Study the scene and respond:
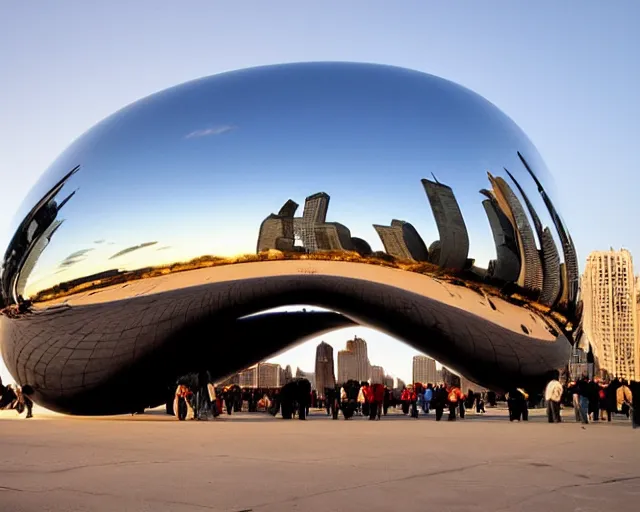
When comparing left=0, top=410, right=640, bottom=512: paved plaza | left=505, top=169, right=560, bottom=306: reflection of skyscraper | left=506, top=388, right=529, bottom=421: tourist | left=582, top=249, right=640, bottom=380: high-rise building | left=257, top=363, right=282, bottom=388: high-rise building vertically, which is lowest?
left=0, top=410, right=640, bottom=512: paved plaza

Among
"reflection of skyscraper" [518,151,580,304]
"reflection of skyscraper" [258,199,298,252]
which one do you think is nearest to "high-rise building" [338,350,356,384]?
"reflection of skyscraper" [258,199,298,252]

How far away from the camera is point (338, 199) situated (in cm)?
1405

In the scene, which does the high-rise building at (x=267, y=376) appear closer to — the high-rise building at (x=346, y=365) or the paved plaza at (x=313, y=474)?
the high-rise building at (x=346, y=365)

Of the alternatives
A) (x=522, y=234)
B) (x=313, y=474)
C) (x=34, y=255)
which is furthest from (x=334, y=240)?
(x=313, y=474)

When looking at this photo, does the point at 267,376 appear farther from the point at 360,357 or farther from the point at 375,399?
the point at 360,357

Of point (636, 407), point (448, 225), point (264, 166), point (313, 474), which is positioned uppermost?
point (264, 166)

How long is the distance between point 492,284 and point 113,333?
700 cm

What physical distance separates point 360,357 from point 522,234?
4.37 m

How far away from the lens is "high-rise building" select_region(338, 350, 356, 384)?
56.7 feet

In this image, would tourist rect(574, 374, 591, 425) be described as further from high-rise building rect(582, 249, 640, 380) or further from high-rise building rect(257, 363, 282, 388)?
high-rise building rect(582, 249, 640, 380)

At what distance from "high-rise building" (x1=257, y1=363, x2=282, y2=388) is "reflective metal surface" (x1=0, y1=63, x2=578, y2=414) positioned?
254 inches

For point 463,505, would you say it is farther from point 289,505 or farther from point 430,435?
point 430,435

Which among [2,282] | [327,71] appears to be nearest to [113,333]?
[2,282]

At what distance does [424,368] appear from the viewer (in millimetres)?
17828
